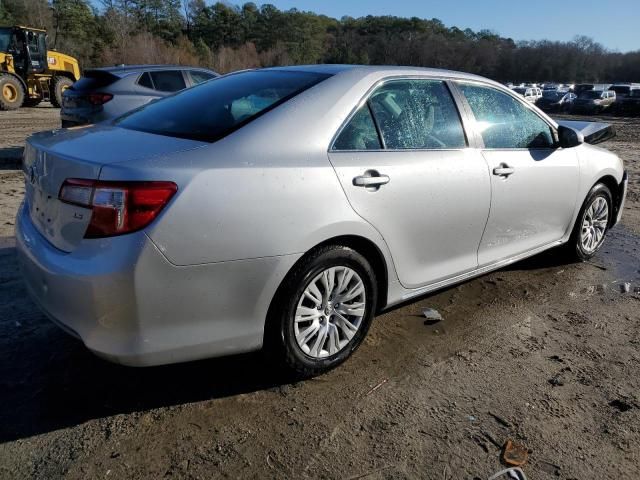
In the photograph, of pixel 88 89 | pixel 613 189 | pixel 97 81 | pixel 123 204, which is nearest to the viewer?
pixel 123 204

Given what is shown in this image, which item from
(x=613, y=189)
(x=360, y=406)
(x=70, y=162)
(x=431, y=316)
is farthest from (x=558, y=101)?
(x=70, y=162)

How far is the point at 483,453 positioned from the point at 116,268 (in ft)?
5.66

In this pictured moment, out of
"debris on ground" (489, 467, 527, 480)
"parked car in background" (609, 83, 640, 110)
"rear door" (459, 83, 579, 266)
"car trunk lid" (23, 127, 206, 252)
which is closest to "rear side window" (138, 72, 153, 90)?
"car trunk lid" (23, 127, 206, 252)

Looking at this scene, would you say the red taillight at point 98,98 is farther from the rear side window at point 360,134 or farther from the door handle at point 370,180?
the door handle at point 370,180

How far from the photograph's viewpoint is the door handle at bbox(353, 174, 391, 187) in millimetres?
2760

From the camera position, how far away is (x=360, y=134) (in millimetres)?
2916

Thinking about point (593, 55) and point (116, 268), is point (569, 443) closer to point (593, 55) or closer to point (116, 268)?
point (116, 268)

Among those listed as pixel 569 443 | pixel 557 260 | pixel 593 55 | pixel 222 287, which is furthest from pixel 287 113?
pixel 593 55

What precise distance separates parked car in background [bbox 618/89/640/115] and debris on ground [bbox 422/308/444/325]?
32.3 metres

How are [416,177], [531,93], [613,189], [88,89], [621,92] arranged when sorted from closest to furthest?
[416,177]
[613,189]
[88,89]
[621,92]
[531,93]

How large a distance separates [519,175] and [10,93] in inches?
806

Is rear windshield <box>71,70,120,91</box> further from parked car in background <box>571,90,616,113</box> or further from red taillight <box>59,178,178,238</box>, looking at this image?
parked car in background <box>571,90,616,113</box>

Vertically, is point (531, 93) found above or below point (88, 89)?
below

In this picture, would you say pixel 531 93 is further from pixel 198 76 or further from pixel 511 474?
pixel 511 474
